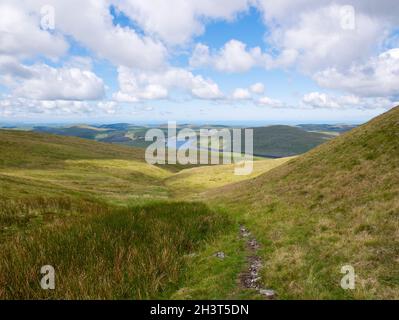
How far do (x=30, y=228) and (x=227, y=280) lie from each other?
1394cm

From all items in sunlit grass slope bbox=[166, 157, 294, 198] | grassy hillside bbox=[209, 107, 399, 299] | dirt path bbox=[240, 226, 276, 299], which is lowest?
sunlit grass slope bbox=[166, 157, 294, 198]

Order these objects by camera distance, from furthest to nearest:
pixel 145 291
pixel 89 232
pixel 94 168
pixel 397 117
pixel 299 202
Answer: pixel 94 168 < pixel 397 117 < pixel 299 202 < pixel 89 232 < pixel 145 291

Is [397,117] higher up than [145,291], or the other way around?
[397,117]

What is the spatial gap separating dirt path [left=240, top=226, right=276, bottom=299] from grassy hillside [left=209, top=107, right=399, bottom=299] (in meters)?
0.35

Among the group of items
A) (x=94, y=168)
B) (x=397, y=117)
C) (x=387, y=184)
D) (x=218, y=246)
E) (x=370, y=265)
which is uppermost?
(x=397, y=117)

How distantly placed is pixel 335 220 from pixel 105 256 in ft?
41.1

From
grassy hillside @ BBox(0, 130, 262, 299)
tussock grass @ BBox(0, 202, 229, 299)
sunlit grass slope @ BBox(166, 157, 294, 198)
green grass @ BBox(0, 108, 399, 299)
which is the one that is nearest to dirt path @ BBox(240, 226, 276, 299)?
green grass @ BBox(0, 108, 399, 299)

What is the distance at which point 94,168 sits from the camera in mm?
92688

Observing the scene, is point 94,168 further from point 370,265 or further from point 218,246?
point 370,265

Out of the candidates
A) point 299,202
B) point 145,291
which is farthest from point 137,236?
point 299,202

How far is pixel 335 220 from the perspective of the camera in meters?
16.9

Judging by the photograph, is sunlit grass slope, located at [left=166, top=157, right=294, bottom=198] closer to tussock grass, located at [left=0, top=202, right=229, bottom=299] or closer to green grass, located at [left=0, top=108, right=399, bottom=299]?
green grass, located at [left=0, top=108, right=399, bottom=299]

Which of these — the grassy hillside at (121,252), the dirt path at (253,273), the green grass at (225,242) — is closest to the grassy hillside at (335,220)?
the green grass at (225,242)

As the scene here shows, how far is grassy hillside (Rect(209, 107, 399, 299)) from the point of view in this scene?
1055cm
